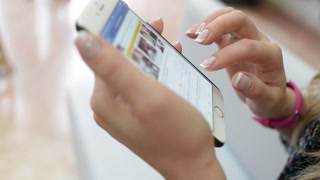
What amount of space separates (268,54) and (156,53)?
0.59 ft

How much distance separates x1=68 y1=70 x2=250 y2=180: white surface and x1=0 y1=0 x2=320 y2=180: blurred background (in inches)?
4.6

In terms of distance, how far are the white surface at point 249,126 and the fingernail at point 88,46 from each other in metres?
0.44

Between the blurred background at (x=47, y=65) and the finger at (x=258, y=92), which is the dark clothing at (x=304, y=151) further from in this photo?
the blurred background at (x=47, y=65)

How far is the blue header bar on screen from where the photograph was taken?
346 mm

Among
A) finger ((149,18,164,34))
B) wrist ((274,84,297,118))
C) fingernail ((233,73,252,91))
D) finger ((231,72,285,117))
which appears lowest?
wrist ((274,84,297,118))

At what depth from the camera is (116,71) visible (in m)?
0.29

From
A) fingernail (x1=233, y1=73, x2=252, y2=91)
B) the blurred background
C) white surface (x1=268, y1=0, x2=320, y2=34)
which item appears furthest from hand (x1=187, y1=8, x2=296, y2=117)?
white surface (x1=268, y1=0, x2=320, y2=34)

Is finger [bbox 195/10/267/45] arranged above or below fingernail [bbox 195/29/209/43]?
below

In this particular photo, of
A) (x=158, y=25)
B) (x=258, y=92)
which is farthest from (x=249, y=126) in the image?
(x=158, y=25)

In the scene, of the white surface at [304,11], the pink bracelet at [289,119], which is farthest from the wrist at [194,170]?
the white surface at [304,11]

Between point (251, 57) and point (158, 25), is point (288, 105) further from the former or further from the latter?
point (158, 25)

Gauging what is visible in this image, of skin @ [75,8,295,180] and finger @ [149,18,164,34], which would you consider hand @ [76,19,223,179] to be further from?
finger @ [149,18,164,34]

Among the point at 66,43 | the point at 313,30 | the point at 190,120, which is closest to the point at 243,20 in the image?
the point at 190,120

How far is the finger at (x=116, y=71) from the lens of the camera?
29cm
